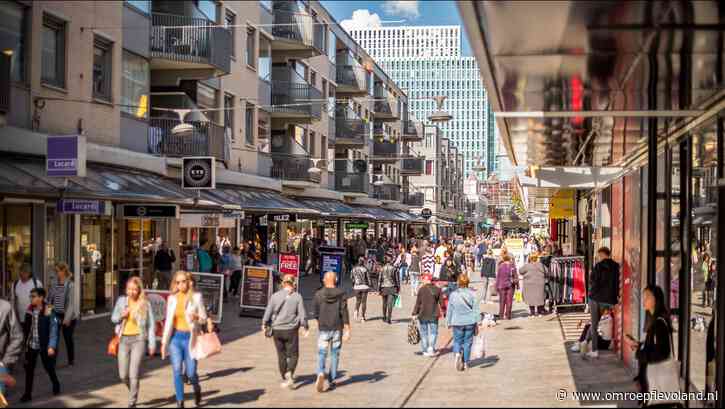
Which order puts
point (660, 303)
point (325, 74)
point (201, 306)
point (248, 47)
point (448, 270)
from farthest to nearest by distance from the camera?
point (325, 74), point (248, 47), point (448, 270), point (201, 306), point (660, 303)

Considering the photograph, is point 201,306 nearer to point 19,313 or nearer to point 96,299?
point 19,313

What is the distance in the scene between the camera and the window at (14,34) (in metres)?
17.7

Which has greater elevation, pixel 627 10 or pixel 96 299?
pixel 627 10

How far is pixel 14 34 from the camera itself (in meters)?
18.1

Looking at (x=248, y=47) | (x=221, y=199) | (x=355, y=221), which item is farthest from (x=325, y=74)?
(x=221, y=199)

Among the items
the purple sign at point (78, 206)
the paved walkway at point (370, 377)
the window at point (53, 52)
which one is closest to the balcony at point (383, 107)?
the window at point (53, 52)

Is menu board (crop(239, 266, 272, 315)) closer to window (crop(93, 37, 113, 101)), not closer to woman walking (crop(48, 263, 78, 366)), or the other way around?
window (crop(93, 37, 113, 101))

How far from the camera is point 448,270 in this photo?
24172 millimetres

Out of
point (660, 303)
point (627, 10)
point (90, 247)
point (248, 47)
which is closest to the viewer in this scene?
point (627, 10)

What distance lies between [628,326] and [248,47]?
23.4 m

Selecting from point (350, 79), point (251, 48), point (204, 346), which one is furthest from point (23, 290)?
point (350, 79)

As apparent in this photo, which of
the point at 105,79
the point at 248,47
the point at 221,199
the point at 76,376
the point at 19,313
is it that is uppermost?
the point at 248,47

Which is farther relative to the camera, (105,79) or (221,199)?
(221,199)

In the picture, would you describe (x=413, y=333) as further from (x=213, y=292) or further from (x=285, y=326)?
(x=285, y=326)
